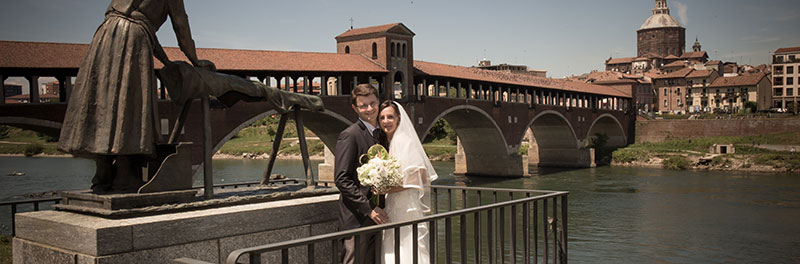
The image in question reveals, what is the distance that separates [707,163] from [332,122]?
25.2 metres

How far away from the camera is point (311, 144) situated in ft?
183

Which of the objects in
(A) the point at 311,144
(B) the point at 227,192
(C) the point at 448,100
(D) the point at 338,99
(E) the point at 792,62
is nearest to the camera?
(B) the point at 227,192

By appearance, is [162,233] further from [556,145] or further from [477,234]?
[556,145]

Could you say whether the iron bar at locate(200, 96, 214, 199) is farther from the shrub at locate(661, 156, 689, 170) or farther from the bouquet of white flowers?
the shrub at locate(661, 156, 689, 170)

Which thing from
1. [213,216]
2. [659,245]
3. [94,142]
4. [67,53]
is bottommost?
[659,245]

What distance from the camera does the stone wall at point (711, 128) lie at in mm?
49875

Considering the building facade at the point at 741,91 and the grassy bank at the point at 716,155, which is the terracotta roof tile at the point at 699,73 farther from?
the grassy bank at the point at 716,155

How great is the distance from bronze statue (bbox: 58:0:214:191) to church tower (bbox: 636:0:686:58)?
10769 cm

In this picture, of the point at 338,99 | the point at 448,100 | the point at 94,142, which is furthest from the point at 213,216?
the point at 448,100

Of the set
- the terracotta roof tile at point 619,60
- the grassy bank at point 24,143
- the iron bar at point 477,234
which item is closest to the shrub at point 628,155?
the iron bar at point 477,234

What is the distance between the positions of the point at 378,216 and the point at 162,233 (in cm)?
139

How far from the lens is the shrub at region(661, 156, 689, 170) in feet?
138

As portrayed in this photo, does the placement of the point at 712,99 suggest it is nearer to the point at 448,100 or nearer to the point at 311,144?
the point at 311,144

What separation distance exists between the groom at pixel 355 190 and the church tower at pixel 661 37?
107421mm
